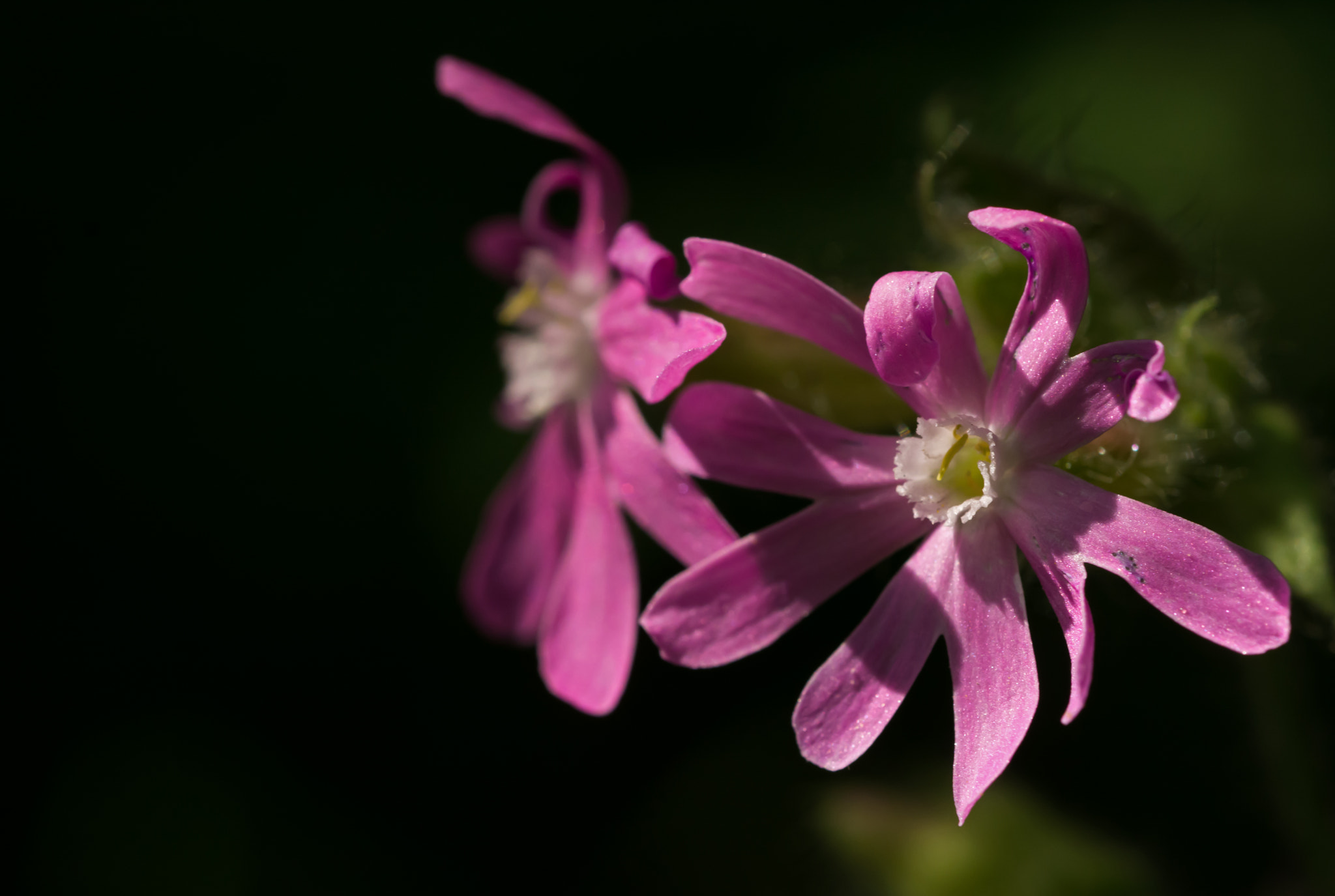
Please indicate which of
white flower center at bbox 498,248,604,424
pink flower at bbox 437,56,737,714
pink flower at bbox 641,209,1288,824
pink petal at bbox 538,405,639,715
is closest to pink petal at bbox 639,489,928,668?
pink flower at bbox 641,209,1288,824

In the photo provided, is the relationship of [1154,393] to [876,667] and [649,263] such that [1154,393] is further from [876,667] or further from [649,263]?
[649,263]

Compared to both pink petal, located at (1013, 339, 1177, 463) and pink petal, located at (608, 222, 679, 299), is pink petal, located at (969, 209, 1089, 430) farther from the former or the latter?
pink petal, located at (608, 222, 679, 299)

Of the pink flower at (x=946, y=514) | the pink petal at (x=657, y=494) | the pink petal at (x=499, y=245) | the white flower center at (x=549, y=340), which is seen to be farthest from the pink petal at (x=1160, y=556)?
the pink petal at (x=499, y=245)

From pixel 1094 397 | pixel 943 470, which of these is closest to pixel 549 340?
pixel 943 470

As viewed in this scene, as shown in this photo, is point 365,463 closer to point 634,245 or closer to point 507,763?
point 507,763

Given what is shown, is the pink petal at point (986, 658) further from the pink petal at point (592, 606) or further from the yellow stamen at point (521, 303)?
the yellow stamen at point (521, 303)

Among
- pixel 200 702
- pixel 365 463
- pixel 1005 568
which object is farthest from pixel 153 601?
pixel 1005 568
